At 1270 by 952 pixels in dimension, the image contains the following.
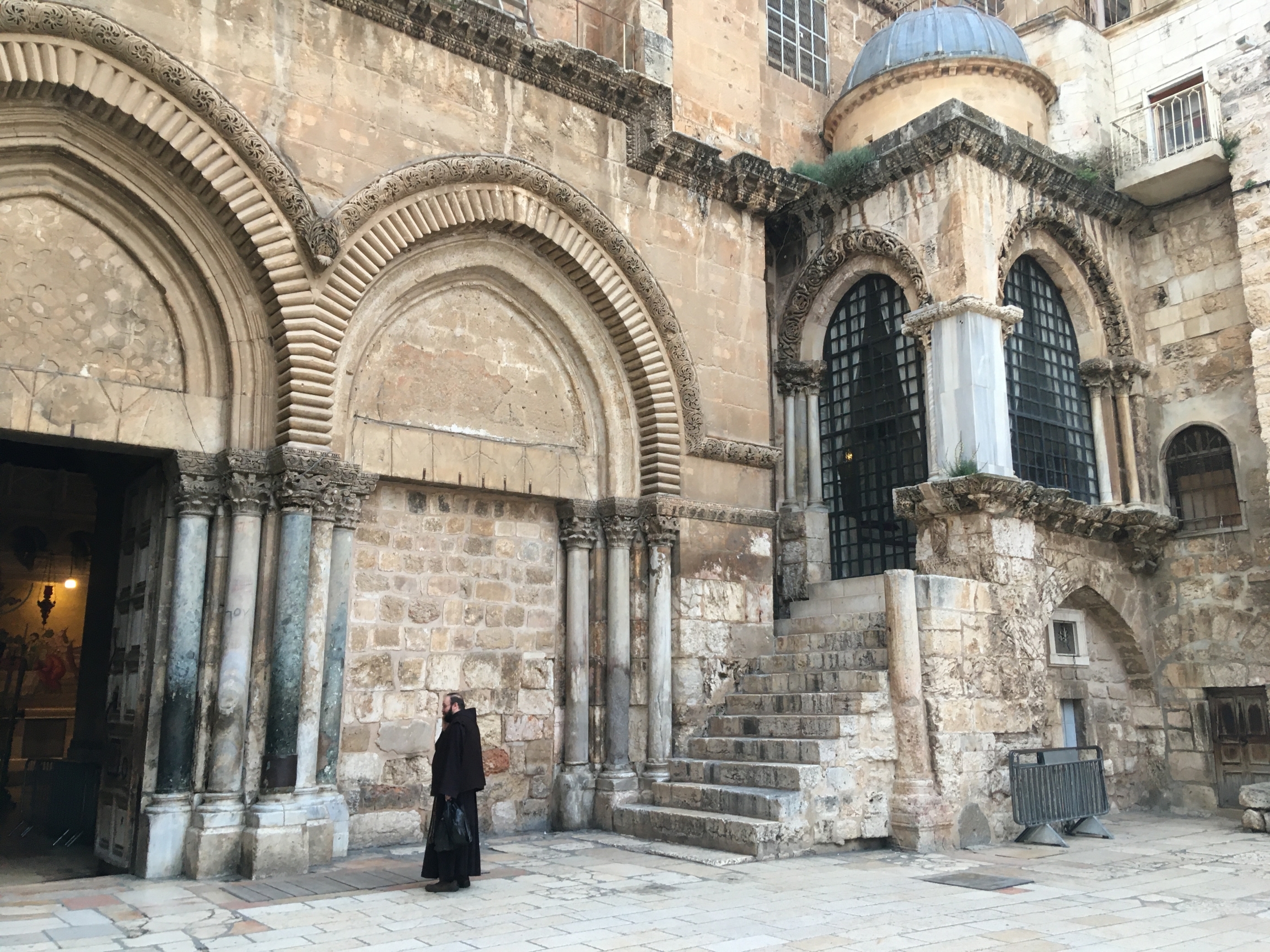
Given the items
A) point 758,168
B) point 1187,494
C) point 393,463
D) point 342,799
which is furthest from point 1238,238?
point 342,799

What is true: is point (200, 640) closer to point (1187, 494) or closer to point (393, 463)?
point (393, 463)

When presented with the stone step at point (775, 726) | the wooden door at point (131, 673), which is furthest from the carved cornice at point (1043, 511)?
the wooden door at point (131, 673)

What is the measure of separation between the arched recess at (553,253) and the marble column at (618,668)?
1.67 ft

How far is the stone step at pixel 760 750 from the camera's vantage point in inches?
367

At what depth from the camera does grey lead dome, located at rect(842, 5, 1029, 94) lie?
13.8 metres

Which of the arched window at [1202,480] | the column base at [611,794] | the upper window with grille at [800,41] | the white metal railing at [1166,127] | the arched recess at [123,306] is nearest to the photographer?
the arched recess at [123,306]

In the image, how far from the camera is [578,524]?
11047 millimetres

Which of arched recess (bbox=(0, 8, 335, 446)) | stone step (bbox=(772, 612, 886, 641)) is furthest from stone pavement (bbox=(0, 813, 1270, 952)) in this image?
arched recess (bbox=(0, 8, 335, 446))

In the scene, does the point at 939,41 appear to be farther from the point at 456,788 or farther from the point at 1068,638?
the point at 456,788

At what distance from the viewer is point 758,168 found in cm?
1250

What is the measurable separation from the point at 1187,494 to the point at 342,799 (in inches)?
434

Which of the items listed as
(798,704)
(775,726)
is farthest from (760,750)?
(798,704)

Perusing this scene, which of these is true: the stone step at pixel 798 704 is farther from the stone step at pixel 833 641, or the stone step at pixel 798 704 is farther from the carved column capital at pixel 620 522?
the carved column capital at pixel 620 522

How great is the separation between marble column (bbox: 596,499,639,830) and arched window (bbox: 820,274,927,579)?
341 centimetres
